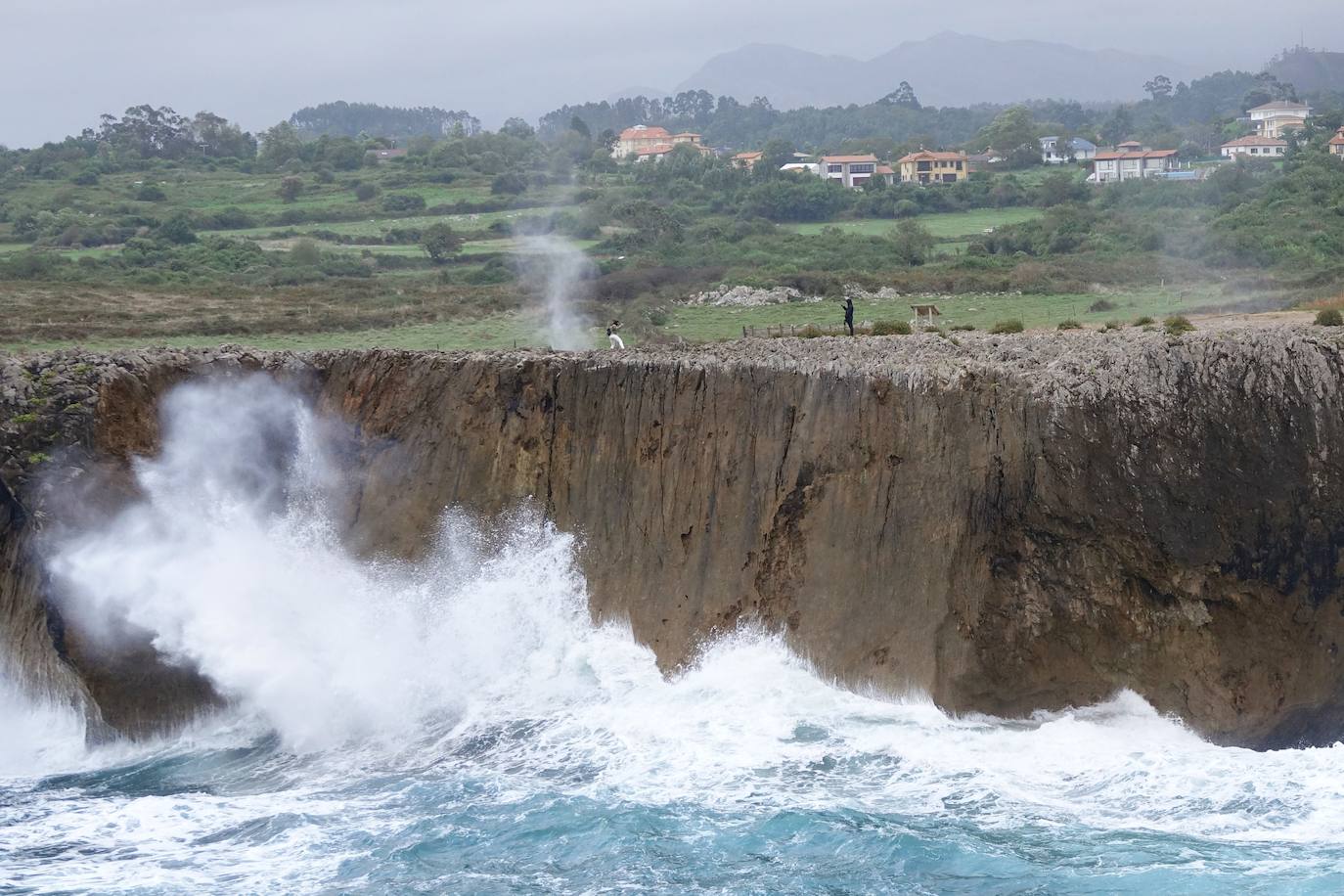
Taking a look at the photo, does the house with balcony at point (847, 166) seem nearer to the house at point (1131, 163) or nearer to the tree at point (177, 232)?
the house at point (1131, 163)

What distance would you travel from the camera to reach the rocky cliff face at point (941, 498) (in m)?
15.4

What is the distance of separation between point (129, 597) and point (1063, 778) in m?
11.7

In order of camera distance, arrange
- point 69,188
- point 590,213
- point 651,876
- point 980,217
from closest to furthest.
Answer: point 651,876, point 590,213, point 980,217, point 69,188

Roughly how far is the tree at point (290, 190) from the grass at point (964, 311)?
3574 centimetres

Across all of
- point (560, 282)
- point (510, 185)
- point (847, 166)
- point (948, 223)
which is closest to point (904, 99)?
→ point (847, 166)

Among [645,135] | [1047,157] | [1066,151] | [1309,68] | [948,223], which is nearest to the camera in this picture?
[948,223]

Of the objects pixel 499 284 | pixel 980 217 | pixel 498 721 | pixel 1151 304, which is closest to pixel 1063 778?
pixel 498 721

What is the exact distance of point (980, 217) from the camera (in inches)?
2608

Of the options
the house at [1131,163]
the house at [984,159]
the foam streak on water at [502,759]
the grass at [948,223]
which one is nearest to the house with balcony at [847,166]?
the house at [984,159]

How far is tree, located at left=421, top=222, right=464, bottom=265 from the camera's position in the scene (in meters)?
53.7

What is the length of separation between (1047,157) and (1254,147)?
63.3 feet

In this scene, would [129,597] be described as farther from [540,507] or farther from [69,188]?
[69,188]

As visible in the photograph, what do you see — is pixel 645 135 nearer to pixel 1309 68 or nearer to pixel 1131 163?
pixel 1131 163

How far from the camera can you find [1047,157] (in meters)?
97.4
